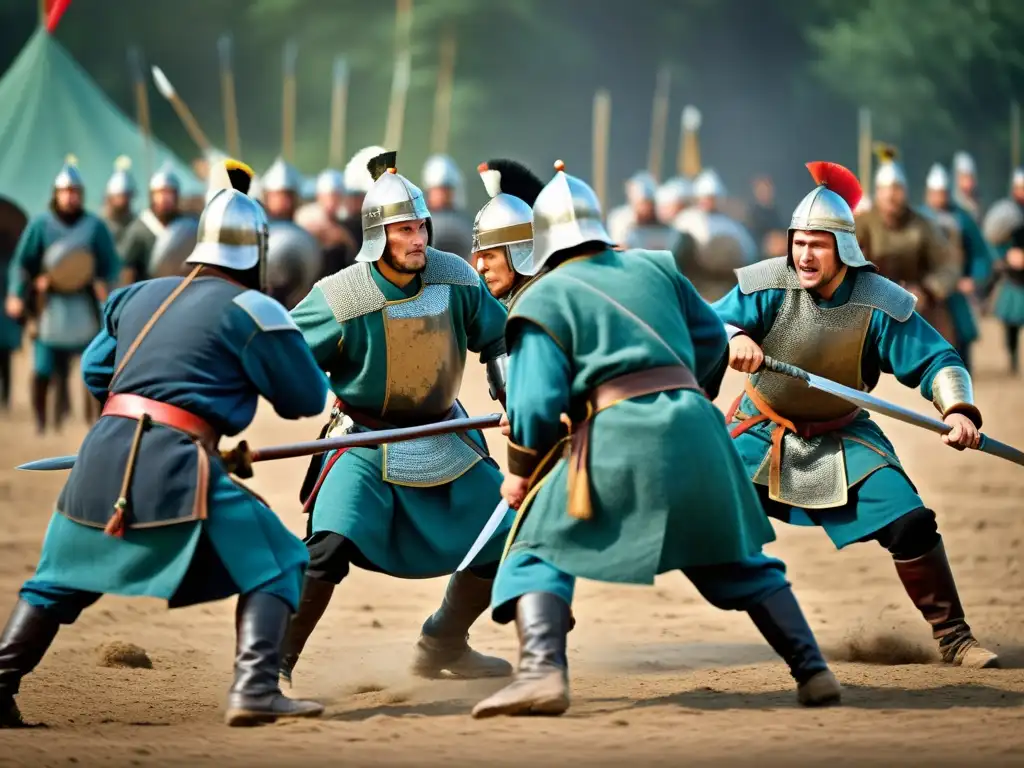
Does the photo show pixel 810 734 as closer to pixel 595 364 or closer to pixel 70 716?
pixel 595 364

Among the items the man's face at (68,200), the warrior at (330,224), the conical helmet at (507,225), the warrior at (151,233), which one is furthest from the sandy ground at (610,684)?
the warrior at (330,224)

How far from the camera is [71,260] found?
11.3 metres

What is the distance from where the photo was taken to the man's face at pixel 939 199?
46.4ft

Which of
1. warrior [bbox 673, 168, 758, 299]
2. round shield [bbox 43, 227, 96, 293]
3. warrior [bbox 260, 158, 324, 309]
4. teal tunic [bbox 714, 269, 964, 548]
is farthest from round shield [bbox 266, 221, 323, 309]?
teal tunic [bbox 714, 269, 964, 548]

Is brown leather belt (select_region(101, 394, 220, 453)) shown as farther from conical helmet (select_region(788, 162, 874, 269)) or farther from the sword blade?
conical helmet (select_region(788, 162, 874, 269))

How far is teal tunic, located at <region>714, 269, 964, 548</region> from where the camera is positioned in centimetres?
536

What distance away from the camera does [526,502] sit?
15.1 feet

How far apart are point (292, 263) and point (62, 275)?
2494mm

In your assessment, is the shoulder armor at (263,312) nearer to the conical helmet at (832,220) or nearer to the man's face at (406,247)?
the man's face at (406,247)

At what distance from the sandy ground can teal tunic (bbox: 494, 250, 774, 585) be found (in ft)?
1.38

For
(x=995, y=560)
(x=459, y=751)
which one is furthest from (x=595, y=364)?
(x=995, y=560)

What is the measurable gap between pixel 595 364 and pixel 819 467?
1250 millimetres

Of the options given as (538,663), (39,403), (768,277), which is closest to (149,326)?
(538,663)

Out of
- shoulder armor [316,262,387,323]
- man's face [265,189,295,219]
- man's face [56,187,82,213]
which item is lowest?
shoulder armor [316,262,387,323]
